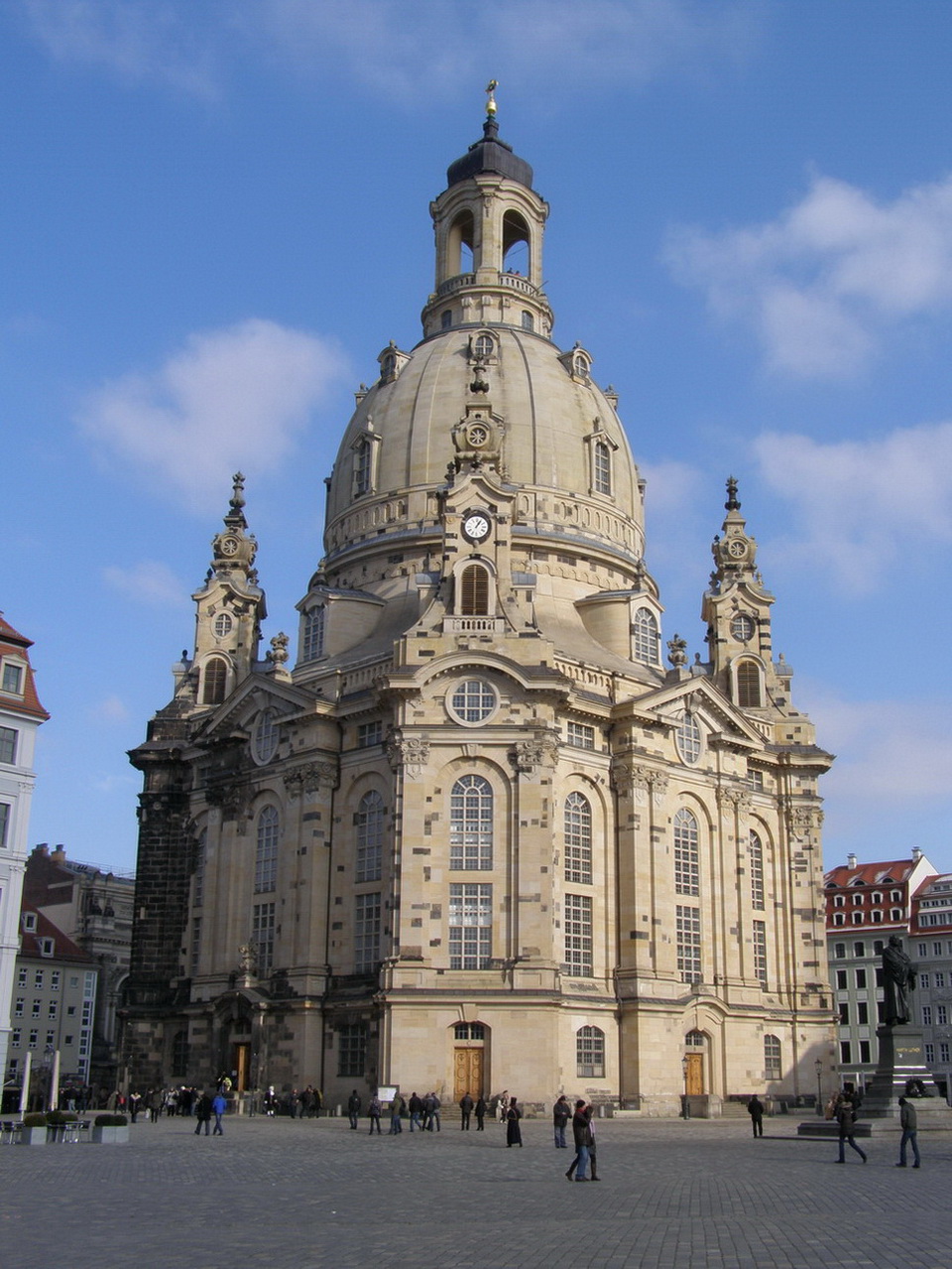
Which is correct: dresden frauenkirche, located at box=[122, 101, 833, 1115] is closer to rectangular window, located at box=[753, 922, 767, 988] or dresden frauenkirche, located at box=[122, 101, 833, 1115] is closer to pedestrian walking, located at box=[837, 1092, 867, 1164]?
rectangular window, located at box=[753, 922, 767, 988]

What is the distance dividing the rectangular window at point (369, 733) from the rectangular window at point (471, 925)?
8.84 m

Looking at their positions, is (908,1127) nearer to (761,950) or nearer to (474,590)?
(474,590)

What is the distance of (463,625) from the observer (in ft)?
210

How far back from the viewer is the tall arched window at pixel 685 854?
69625mm

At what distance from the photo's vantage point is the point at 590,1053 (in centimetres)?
6278

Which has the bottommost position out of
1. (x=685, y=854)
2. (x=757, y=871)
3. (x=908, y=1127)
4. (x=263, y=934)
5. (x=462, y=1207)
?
(x=462, y=1207)

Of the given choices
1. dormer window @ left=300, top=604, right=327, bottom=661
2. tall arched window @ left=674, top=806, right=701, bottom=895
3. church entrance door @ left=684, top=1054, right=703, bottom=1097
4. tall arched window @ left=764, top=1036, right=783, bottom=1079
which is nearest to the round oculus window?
tall arched window @ left=674, top=806, right=701, bottom=895

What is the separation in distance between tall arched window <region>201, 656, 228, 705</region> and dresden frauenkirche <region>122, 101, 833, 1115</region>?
183mm

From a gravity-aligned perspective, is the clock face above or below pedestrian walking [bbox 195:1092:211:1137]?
above

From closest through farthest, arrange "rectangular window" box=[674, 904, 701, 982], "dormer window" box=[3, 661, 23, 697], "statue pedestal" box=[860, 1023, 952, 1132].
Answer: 1. "statue pedestal" box=[860, 1023, 952, 1132]
2. "dormer window" box=[3, 661, 23, 697]
3. "rectangular window" box=[674, 904, 701, 982]

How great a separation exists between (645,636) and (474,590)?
14.9 meters

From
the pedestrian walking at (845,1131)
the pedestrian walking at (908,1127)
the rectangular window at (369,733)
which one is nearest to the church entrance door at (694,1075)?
the rectangular window at (369,733)

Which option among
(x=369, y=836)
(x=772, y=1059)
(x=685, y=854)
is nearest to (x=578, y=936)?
(x=685, y=854)

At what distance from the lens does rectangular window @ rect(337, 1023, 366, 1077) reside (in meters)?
62.3
